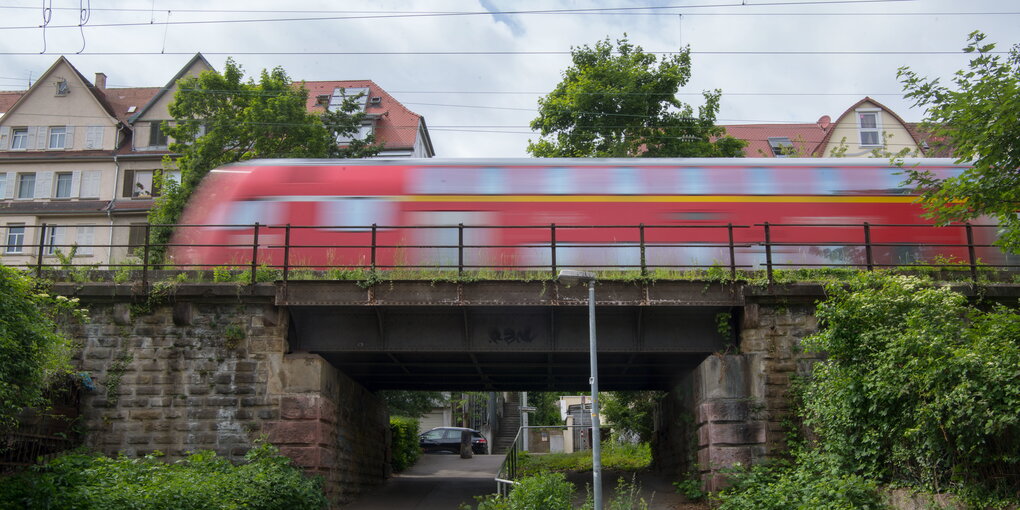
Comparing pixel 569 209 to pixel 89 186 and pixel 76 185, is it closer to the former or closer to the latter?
pixel 89 186

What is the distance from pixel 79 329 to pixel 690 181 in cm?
1222

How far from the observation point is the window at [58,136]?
43.3 meters

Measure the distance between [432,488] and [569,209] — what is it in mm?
7639

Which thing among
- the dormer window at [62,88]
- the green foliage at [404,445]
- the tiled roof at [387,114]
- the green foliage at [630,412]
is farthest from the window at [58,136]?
the green foliage at [630,412]

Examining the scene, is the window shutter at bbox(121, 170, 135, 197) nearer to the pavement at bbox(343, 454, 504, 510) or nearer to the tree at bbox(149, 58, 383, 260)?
the tree at bbox(149, 58, 383, 260)

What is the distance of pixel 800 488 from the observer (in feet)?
42.5

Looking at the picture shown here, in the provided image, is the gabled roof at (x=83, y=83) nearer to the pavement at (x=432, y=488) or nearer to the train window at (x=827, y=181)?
the pavement at (x=432, y=488)

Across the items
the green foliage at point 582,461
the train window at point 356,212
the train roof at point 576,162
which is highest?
the train roof at point 576,162

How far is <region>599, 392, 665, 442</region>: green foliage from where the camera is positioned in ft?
94.6

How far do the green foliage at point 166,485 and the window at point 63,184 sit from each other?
107ft

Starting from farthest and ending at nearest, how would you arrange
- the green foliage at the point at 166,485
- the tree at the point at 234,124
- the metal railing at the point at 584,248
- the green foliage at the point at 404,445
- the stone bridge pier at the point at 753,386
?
the tree at the point at 234,124 → the green foliage at the point at 404,445 → the metal railing at the point at 584,248 → the stone bridge pier at the point at 753,386 → the green foliage at the point at 166,485

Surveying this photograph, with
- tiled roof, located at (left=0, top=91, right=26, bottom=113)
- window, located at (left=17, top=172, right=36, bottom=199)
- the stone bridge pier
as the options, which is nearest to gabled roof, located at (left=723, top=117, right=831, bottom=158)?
the stone bridge pier

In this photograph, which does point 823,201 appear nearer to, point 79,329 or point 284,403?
point 284,403

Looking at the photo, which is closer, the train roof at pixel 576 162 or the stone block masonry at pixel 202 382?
the stone block masonry at pixel 202 382
